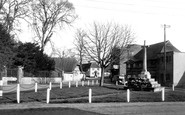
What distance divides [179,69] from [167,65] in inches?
96.0

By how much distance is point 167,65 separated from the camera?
5081 centimetres

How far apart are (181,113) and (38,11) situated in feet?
125

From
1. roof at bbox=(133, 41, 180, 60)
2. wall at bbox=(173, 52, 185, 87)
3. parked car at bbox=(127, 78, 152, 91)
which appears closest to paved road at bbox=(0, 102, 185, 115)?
parked car at bbox=(127, 78, 152, 91)

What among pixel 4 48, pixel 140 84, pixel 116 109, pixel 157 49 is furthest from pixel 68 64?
pixel 116 109

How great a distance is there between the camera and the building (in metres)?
49.0

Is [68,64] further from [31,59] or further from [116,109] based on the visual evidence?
[116,109]

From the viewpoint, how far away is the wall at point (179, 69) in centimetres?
4888

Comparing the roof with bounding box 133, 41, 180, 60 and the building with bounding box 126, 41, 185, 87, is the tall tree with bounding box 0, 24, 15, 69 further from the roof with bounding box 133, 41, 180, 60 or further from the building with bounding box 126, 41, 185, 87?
the roof with bounding box 133, 41, 180, 60

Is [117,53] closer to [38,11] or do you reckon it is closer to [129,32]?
[129,32]

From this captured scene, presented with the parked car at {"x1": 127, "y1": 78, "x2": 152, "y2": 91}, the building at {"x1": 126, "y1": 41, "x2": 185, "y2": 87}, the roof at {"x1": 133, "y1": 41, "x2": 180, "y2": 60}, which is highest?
the roof at {"x1": 133, "y1": 41, "x2": 180, "y2": 60}

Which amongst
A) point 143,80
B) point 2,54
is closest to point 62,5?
point 2,54

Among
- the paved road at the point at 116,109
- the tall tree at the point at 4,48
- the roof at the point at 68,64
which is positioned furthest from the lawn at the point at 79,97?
the roof at the point at 68,64

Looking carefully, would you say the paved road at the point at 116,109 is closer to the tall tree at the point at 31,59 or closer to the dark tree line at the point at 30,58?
the dark tree line at the point at 30,58

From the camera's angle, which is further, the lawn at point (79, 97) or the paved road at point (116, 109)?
the lawn at point (79, 97)
